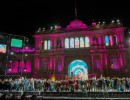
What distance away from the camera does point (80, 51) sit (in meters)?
42.9

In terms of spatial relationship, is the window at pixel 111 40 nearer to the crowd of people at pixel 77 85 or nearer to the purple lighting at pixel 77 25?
the purple lighting at pixel 77 25

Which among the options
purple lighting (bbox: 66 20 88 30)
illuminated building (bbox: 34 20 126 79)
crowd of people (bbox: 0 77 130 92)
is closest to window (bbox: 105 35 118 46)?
illuminated building (bbox: 34 20 126 79)

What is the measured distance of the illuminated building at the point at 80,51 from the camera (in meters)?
40.9

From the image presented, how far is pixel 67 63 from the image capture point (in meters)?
43.4

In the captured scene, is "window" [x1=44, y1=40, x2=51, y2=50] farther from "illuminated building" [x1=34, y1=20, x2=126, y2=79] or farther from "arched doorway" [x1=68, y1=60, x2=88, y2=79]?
"arched doorway" [x1=68, y1=60, x2=88, y2=79]

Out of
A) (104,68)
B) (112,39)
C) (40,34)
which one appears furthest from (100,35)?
(40,34)

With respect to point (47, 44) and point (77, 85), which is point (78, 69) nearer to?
point (47, 44)

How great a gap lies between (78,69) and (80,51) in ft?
17.2

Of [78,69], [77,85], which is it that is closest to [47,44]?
[78,69]

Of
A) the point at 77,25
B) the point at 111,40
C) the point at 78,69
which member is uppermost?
the point at 77,25

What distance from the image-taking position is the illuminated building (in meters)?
40.9

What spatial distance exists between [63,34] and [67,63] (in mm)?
7533

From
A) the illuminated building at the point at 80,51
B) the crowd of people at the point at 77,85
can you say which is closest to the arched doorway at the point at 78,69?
the illuminated building at the point at 80,51

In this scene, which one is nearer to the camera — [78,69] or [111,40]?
[111,40]
